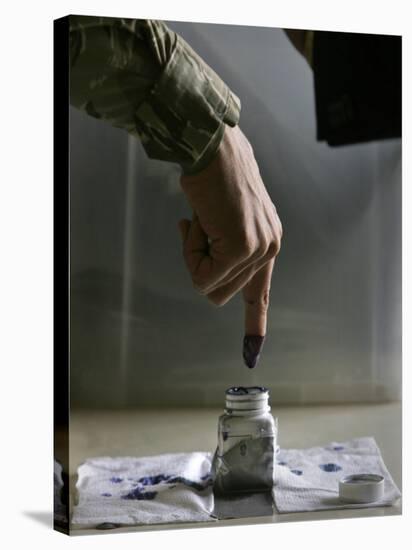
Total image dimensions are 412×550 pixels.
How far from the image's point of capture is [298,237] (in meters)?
2.58

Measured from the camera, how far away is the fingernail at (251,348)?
253 centimetres

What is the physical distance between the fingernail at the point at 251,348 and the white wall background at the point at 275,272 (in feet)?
0.06

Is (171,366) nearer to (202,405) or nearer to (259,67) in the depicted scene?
(202,405)

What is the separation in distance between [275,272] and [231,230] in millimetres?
153

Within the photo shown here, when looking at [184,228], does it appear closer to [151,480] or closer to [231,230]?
[231,230]

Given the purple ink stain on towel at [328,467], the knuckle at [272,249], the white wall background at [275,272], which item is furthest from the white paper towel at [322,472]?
the knuckle at [272,249]

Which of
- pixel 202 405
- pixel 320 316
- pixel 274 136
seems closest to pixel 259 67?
pixel 274 136

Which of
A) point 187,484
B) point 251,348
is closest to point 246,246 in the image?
point 251,348

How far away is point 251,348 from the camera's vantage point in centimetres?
254

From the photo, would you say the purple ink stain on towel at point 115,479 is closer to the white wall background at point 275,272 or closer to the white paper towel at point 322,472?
the white wall background at point 275,272

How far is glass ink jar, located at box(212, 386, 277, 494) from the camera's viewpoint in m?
2.52

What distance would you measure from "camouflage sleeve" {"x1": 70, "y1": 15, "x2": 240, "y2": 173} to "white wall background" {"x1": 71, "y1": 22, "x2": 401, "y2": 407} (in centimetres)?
3

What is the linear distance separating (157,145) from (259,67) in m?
0.29

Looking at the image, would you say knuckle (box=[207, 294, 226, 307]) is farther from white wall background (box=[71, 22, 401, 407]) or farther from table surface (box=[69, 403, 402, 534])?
table surface (box=[69, 403, 402, 534])
